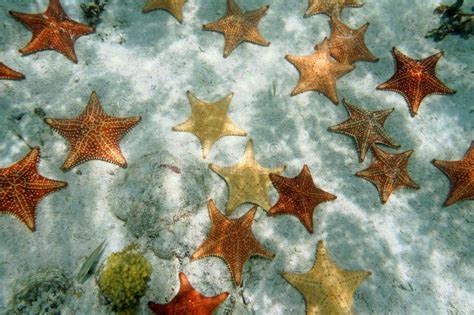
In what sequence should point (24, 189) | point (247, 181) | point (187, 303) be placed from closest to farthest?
point (187, 303) < point (24, 189) < point (247, 181)

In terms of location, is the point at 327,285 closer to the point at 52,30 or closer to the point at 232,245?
the point at 232,245

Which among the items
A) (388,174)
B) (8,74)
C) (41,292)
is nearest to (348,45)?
(388,174)

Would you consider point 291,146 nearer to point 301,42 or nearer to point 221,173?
point 221,173

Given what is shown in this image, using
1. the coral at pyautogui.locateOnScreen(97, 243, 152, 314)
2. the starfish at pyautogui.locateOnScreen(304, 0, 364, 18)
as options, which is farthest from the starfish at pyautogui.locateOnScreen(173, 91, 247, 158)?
the starfish at pyautogui.locateOnScreen(304, 0, 364, 18)

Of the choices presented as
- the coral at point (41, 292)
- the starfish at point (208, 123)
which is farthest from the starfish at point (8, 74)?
the coral at point (41, 292)

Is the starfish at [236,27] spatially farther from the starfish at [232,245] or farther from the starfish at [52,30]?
the starfish at [232,245]

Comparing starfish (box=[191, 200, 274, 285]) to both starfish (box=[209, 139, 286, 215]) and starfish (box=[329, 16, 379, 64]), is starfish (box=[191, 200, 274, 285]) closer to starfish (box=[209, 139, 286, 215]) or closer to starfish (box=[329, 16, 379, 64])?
starfish (box=[209, 139, 286, 215])

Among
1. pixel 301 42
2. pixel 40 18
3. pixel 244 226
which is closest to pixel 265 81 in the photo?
pixel 301 42
